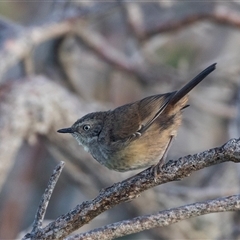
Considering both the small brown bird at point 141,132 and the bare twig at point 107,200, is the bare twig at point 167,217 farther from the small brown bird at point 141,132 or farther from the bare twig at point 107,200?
the small brown bird at point 141,132

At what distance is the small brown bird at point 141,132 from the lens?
350cm

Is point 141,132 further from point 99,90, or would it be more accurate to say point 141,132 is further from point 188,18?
point 99,90

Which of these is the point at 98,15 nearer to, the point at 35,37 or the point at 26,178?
the point at 35,37

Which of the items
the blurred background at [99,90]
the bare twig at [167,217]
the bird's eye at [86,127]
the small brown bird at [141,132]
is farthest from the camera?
the blurred background at [99,90]

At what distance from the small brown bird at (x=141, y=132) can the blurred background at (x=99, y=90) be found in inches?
50.2

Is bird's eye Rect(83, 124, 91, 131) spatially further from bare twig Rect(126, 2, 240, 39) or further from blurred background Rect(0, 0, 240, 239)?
bare twig Rect(126, 2, 240, 39)

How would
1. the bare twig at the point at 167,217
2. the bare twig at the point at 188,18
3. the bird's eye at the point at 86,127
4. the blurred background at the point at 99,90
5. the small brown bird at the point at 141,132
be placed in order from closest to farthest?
the bare twig at the point at 167,217, the small brown bird at the point at 141,132, the bird's eye at the point at 86,127, the blurred background at the point at 99,90, the bare twig at the point at 188,18

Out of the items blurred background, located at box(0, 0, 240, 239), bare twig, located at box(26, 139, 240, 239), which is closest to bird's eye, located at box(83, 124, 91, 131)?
blurred background, located at box(0, 0, 240, 239)

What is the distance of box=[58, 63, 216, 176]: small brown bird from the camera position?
350 cm

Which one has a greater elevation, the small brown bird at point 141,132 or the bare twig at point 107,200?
the small brown bird at point 141,132

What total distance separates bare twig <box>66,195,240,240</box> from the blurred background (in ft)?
7.27

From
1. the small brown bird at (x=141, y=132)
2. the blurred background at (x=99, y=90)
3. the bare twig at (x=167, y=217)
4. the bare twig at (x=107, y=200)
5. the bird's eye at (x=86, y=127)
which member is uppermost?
the blurred background at (x=99, y=90)

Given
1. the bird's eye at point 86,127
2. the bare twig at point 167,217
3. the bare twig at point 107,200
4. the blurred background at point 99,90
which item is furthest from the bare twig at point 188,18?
the bare twig at point 167,217

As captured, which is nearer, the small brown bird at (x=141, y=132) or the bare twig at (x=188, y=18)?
the small brown bird at (x=141, y=132)
